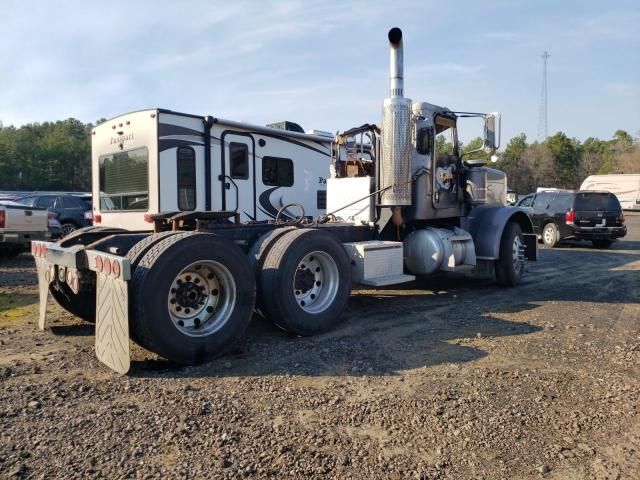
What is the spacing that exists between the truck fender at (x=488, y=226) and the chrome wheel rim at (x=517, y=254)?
399 millimetres

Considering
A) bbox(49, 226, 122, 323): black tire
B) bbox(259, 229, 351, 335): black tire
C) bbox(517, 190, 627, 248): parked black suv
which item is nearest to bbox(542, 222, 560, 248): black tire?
bbox(517, 190, 627, 248): parked black suv

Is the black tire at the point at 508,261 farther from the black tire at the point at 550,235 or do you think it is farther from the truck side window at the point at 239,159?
the black tire at the point at 550,235

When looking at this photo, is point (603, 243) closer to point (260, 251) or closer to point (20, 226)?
point (260, 251)

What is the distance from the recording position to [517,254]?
9.17 metres

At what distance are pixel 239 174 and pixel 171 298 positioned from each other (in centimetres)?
538

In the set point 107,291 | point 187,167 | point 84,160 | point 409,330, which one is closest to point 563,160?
point 84,160

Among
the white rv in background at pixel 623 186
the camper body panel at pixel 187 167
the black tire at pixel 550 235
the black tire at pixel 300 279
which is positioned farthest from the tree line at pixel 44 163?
the black tire at pixel 300 279

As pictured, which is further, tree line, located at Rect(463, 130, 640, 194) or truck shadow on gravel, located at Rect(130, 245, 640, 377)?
tree line, located at Rect(463, 130, 640, 194)

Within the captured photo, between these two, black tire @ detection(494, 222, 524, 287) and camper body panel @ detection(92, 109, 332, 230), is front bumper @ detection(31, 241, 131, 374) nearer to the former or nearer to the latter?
camper body panel @ detection(92, 109, 332, 230)

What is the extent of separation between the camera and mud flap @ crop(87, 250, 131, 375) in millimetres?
4227

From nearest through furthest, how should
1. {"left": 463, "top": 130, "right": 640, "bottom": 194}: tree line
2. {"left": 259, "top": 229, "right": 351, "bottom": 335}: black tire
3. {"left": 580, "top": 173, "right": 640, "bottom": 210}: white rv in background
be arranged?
{"left": 259, "top": 229, "right": 351, "bottom": 335}: black tire < {"left": 580, "top": 173, "right": 640, "bottom": 210}: white rv in background < {"left": 463, "top": 130, "right": 640, "bottom": 194}: tree line

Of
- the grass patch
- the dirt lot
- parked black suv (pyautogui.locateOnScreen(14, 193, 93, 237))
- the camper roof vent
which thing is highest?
the camper roof vent

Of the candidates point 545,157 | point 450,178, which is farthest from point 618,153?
point 450,178

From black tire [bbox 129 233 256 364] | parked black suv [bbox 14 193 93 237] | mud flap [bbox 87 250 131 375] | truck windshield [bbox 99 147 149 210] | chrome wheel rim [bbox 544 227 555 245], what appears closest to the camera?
mud flap [bbox 87 250 131 375]
